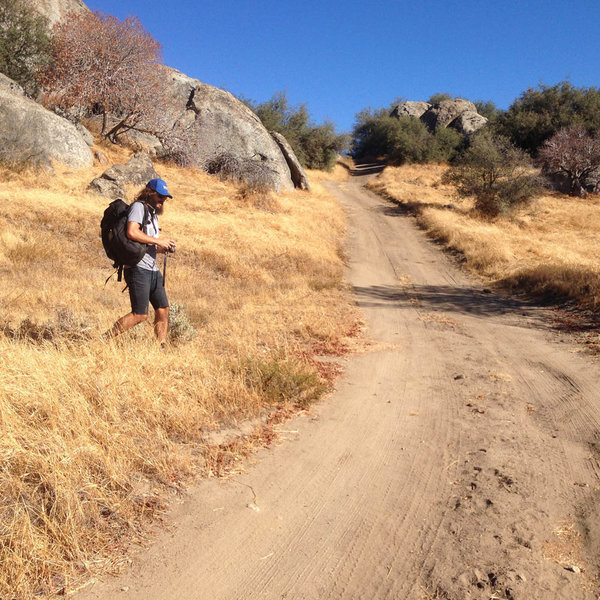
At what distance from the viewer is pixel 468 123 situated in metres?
46.8

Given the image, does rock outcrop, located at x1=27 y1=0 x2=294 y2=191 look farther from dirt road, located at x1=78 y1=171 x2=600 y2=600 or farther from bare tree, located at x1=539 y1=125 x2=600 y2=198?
dirt road, located at x1=78 y1=171 x2=600 y2=600

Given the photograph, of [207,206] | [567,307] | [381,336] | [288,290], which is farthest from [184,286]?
[207,206]

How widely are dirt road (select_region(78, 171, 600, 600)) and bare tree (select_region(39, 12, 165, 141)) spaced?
20966 millimetres

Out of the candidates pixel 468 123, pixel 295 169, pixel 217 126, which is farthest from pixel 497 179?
pixel 468 123

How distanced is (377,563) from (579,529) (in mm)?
1220

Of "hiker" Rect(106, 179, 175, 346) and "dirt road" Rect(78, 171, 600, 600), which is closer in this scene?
"dirt road" Rect(78, 171, 600, 600)

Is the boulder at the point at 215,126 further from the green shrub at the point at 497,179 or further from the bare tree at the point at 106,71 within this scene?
the green shrub at the point at 497,179

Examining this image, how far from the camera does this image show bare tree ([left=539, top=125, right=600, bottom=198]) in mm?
28184

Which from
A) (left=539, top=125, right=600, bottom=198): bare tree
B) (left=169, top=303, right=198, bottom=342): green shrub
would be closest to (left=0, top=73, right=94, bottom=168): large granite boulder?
(left=169, top=303, right=198, bottom=342): green shrub

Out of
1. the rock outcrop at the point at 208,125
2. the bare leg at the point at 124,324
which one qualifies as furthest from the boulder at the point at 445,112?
the bare leg at the point at 124,324

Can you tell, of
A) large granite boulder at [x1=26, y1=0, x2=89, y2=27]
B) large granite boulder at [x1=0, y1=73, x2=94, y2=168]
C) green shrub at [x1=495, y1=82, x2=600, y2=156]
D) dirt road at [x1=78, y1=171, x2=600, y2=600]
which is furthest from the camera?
green shrub at [x1=495, y1=82, x2=600, y2=156]

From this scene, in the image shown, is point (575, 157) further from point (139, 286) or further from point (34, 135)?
point (139, 286)

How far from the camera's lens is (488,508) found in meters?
2.91

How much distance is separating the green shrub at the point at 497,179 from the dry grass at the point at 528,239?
0.82m
